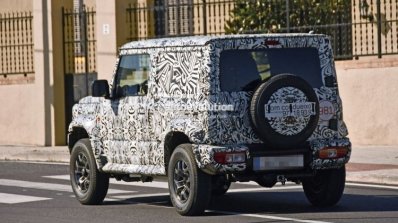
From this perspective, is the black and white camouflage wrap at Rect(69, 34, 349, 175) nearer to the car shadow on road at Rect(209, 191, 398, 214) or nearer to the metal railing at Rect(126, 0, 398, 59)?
the car shadow on road at Rect(209, 191, 398, 214)

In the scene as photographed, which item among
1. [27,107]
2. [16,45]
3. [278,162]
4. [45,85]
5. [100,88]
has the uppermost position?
[16,45]

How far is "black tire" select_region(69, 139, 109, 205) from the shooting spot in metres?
→ 16.1

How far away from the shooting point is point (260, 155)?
558 inches

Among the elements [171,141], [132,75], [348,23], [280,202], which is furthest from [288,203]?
[348,23]

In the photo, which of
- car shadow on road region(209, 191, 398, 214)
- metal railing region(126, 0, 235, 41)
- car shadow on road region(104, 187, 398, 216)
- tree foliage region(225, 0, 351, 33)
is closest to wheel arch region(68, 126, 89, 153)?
car shadow on road region(104, 187, 398, 216)

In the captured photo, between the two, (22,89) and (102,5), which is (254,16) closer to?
(102,5)

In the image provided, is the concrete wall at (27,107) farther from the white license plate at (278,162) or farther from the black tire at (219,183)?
the white license plate at (278,162)

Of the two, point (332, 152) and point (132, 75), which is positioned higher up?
point (132, 75)

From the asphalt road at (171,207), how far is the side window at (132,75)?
4.69 ft

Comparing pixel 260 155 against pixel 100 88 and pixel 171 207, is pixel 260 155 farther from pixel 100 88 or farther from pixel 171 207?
pixel 100 88

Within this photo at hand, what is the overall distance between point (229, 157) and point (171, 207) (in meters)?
1.91

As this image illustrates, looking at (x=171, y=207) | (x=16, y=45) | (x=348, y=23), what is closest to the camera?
(x=171, y=207)

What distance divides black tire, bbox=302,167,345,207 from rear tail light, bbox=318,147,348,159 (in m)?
0.47

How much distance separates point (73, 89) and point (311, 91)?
1611 centimetres
